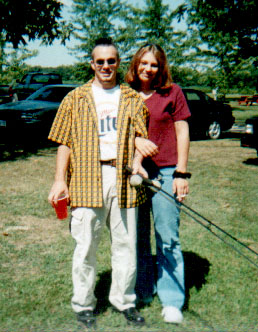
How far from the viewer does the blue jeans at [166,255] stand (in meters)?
2.92

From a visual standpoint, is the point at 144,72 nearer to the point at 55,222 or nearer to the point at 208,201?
the point at 55,222

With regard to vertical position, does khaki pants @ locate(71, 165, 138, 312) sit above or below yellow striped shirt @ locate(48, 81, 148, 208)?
below

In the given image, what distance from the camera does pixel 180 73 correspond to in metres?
38.3

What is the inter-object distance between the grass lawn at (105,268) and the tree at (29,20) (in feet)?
16.1

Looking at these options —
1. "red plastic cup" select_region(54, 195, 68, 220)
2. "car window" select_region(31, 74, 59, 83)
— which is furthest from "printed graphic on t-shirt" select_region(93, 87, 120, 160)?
"car window" select_region(31, 74, 59, 83)

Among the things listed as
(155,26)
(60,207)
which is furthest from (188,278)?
(155,26)

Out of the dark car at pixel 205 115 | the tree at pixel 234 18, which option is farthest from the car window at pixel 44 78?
the tree at pixel 234 18

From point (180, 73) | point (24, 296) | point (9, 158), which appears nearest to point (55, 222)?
point (24, 296)

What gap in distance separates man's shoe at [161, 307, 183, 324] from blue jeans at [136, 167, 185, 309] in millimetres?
38

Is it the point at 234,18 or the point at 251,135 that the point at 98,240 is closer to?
the point at 251,135

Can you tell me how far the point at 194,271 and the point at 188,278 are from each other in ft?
0.49

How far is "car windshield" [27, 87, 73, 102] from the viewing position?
39.0 ft

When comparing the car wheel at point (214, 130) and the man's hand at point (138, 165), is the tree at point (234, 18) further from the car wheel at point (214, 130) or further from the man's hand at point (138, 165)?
the man's hand at point (138, 165)

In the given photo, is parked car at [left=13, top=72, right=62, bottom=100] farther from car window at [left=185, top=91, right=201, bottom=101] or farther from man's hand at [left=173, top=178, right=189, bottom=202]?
man's hand at [left=173, top=178, right=189, bottom=202]
